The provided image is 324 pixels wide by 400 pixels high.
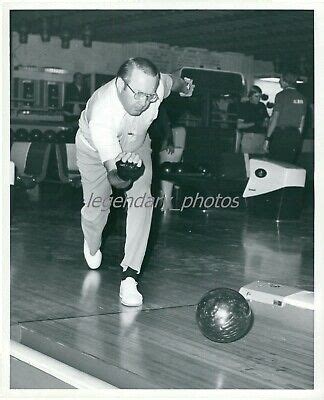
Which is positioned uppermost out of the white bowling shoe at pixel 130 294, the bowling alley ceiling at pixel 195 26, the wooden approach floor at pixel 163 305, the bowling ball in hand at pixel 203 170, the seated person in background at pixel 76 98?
the bowling alley ceiling at pixel 195 26

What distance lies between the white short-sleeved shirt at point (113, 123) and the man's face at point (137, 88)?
51 millimetres

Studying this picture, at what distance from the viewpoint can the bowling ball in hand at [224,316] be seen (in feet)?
6.59

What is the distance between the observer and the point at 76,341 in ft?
6.77

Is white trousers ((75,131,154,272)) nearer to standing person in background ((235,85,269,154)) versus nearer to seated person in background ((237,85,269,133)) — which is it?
standing person in background ((235,85,269,154))

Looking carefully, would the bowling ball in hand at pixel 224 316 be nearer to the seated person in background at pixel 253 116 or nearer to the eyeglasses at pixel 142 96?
the eyeglasses at pixel 142 96

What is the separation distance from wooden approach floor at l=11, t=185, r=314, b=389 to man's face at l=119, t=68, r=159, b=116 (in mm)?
735

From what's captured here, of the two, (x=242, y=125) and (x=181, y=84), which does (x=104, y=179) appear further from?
(x=242, y=125)

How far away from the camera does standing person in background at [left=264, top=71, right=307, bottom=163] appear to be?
5328mm

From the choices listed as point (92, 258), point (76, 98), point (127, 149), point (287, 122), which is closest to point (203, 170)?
point (287, 122)

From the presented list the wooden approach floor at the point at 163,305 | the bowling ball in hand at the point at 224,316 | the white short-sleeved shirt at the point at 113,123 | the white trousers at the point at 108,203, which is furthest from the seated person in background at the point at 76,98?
the bowling ball in hand at the point at 224,316

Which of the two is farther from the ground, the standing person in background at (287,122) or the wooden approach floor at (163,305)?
the standing person in background at (287,122)

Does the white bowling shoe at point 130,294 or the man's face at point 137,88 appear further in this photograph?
the white bowling shoe at point 130,294
